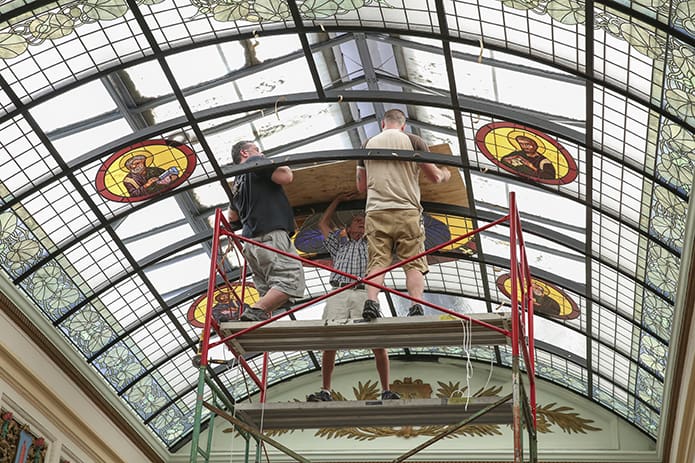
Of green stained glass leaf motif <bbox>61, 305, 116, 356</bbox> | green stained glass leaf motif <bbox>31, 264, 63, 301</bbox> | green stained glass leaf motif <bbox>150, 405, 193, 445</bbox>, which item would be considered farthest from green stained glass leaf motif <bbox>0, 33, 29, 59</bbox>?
green stained glass leaf motif <bbox>150, 405, 193, 445</bbox>

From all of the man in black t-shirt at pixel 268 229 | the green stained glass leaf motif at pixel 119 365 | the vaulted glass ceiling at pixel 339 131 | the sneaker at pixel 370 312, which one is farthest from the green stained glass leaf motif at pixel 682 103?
the green stained glass leaf motif at pixel 119 365

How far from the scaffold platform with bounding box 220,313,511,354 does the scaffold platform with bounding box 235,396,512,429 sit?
0.52 meters

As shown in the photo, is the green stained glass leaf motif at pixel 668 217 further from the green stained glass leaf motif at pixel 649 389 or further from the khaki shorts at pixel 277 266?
the khaki shorts at pixel 277 266

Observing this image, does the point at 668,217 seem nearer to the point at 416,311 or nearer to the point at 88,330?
the point at 416,311

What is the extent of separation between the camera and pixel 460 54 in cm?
1300

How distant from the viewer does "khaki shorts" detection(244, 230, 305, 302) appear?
10320 millimetres

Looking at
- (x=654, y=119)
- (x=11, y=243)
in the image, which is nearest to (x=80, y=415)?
(x=11, y=243)

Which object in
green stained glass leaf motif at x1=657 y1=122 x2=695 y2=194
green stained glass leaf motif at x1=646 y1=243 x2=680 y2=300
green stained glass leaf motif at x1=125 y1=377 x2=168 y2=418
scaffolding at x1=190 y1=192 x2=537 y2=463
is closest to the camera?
scaffolding at x1=190 y1=192 x2=537 y2=463

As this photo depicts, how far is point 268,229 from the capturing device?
1059 cm

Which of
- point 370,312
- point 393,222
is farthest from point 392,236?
point 370,312

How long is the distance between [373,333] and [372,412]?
82 cm

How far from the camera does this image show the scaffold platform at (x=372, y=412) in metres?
9.19

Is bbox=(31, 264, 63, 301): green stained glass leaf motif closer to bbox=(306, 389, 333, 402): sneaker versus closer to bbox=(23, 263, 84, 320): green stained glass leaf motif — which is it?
bbox=(23, 263, 84, 320): green stained glass leaf motif

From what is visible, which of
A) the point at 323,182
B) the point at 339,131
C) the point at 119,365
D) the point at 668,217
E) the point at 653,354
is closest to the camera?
the point at 668,217
